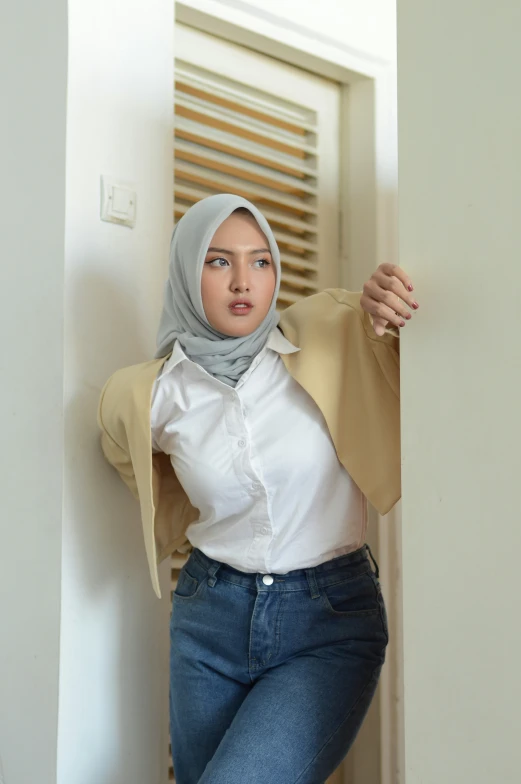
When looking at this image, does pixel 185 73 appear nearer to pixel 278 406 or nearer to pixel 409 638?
pixel 278 406

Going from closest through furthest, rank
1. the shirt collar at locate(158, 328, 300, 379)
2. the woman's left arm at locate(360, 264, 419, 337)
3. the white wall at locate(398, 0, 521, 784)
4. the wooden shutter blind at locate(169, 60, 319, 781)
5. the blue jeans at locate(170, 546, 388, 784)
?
the white wall at locate(398, 0, 521, 784) < the woman's left arm at locate(360, 264, 419, 337) < the blue jeans at locate(170, 546, 388, 784) < the shirt collar at locate(158, 328, 300, 379) < the wooden shutter blind at locate(169, 60, 319, 781)

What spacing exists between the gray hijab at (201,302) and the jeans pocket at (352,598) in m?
0.36

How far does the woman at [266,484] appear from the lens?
1435 millimetres

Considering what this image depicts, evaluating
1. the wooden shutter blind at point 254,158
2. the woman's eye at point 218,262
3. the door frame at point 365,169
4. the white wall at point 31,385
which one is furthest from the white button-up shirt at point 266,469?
the door frame at point 365,169

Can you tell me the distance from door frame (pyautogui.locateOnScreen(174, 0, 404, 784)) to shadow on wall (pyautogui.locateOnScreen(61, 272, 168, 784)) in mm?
610

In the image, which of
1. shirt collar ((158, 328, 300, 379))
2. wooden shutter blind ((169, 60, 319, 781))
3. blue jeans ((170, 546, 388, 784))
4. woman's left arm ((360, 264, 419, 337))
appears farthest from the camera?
wooden shutter blind ((169, 60, 319, 781))

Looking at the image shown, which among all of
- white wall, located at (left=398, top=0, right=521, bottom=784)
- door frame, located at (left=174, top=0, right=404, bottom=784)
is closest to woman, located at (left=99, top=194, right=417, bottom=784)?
white wall, located at (left=398, top=0, right=521, bottom=784)

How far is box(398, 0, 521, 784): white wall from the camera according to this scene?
1.07m

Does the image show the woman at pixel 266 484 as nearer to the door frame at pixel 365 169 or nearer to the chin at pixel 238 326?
the chin at pixel 238 326

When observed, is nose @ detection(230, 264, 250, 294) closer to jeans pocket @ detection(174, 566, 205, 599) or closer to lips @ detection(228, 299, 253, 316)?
lips @ detection(228, 299, 253, 316)

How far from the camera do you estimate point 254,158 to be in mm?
2230

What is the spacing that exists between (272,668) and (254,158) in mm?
1234

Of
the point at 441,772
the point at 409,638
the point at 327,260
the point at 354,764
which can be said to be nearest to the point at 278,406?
the point at 409,638

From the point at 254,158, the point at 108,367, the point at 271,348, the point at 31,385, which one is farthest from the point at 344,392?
the point at 254,158
